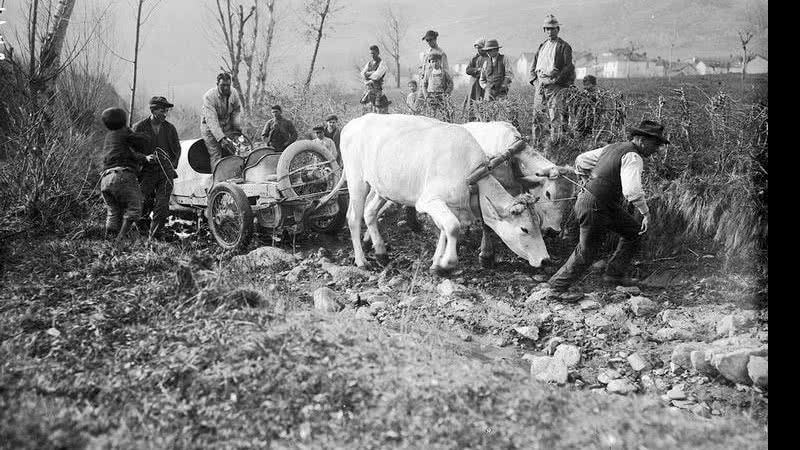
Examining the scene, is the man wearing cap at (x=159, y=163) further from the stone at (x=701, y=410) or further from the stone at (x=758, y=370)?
the stone at (x=758, y=370)

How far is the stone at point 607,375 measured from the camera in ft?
12.6

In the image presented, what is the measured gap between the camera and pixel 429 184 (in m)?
5.32

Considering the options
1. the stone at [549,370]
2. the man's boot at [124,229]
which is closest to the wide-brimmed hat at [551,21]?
the stone at [549,370]

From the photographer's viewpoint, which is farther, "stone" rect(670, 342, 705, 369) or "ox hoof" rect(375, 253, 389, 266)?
"ox hoof" rect(375, 253, 389, 266)

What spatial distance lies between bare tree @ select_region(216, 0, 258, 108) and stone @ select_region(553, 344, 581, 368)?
159 inches

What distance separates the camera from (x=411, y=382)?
3.23 meters

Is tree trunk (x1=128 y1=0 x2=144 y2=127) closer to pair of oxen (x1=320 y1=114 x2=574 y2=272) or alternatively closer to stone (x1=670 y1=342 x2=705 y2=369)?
pair of oxen (x1=320 y1=114 x2=574 y2=272)

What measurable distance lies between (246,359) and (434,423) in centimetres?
107

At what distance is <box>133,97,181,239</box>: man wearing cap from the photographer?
6.13 meters

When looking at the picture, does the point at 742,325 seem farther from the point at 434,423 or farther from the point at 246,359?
the point at 246,359

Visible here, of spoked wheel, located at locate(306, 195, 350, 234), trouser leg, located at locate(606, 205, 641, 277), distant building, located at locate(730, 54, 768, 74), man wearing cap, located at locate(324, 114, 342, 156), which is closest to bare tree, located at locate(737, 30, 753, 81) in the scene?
distant building, located at locate(730, 54, 768, 74)

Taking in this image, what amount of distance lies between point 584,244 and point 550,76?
214 cm

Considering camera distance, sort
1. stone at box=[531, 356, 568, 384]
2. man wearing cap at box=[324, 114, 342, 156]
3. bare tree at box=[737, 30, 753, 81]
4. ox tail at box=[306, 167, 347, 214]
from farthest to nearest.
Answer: man wearing cap at box=[324, 114, 342, 156] < ox tail at box=[306, 167, 347, 214] < bare tree at box=[737, 30, 753, 81] < stone at box=[531, 356, 568, 384]
